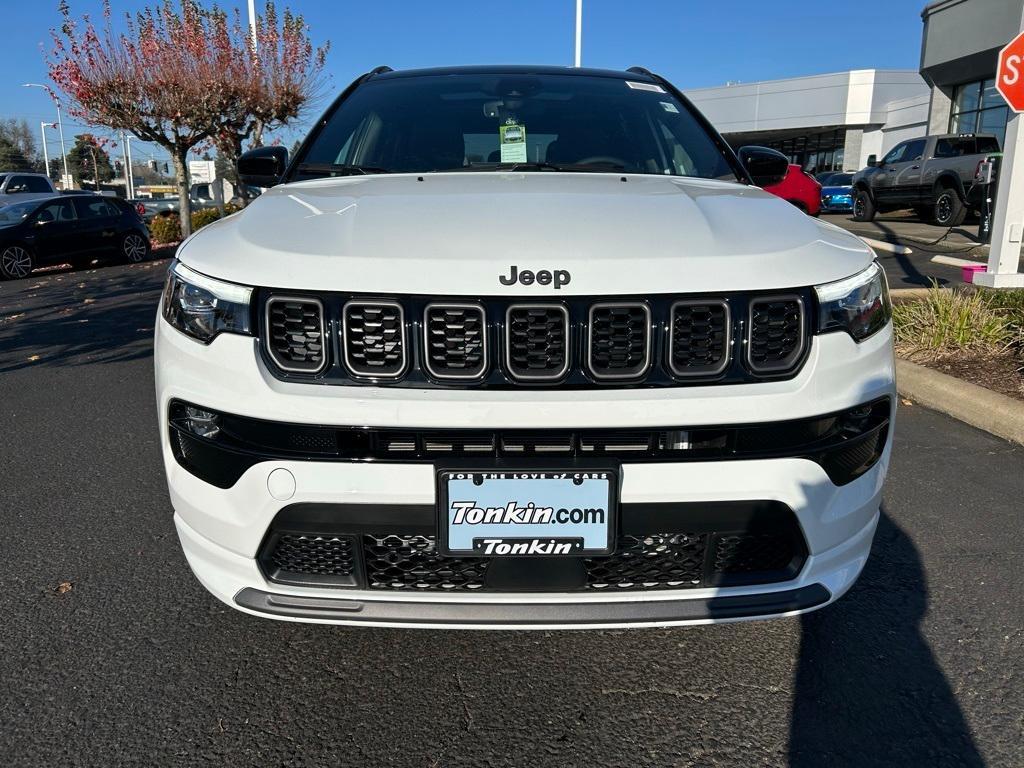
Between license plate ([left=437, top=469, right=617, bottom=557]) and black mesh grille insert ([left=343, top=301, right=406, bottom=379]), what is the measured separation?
277mm

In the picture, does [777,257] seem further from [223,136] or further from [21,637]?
[223,136]

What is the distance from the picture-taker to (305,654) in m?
2.30

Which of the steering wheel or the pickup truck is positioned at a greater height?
the steering wheel

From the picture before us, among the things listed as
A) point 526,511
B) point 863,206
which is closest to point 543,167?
point 526,511

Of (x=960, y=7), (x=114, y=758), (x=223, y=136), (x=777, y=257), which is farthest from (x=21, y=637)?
(x=960, y=7)

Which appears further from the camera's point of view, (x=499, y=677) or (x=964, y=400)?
(x=964, y=400)

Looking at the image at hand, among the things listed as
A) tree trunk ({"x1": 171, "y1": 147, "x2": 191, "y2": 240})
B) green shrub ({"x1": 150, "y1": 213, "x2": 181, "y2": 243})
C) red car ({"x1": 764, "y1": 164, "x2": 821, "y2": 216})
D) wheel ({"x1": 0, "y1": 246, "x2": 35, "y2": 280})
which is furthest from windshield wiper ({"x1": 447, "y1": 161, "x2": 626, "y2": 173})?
green shrub ({"x1": 150, "y1": 213, "x2": 181, "y2": 243})

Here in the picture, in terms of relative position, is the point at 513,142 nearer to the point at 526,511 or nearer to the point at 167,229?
the point at 526,511

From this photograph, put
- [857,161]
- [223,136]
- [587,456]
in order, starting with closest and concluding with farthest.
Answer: [587,456] → [223,136] → [857,161]

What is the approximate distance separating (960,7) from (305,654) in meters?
26.7

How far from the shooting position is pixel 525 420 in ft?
5.73

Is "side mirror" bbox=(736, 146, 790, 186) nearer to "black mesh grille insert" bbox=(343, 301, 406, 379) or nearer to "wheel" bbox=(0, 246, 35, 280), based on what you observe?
"black mesh grille insert" bbox=(343, 301, 406, 379)

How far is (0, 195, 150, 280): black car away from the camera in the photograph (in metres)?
14.0

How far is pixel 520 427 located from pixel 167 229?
21820 mm
